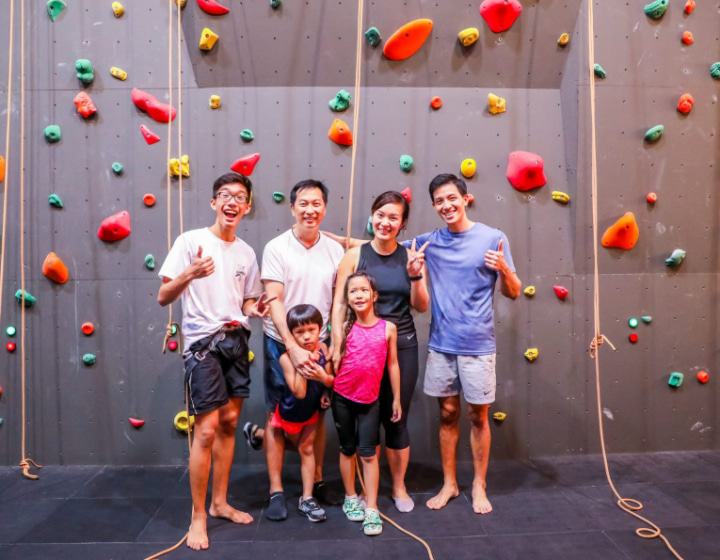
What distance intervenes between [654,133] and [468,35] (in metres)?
1.07

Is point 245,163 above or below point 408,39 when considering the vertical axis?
below

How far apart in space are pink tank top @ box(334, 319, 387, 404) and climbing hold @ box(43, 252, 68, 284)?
1581 mm

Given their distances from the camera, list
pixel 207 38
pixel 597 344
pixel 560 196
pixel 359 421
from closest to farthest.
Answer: pixel 359 421 → pixel 597 344 → pixel 207 38 → pixel 560 196

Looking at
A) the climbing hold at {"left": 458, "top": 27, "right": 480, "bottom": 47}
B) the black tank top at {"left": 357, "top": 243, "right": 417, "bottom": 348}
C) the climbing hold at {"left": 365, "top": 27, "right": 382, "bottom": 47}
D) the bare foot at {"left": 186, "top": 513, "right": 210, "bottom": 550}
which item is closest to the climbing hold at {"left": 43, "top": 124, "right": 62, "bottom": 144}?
the climbing hold at {"left": 365, "top": 27, "right": 382, "bottom": 47}

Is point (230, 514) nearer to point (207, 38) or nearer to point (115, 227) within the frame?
point (115, 227)

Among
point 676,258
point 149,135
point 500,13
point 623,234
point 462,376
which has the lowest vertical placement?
point 462,376

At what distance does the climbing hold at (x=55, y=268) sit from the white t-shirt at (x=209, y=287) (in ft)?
3.45

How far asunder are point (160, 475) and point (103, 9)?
2344mm

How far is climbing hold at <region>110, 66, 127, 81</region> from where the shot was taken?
260 cm

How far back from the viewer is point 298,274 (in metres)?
2.03

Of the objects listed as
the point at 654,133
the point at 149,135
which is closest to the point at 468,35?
the point at 654,133

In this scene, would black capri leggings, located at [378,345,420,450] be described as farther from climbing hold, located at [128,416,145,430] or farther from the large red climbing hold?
the large red climbing hold

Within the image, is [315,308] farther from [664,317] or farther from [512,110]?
[664,317]

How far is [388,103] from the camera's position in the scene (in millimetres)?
2654
